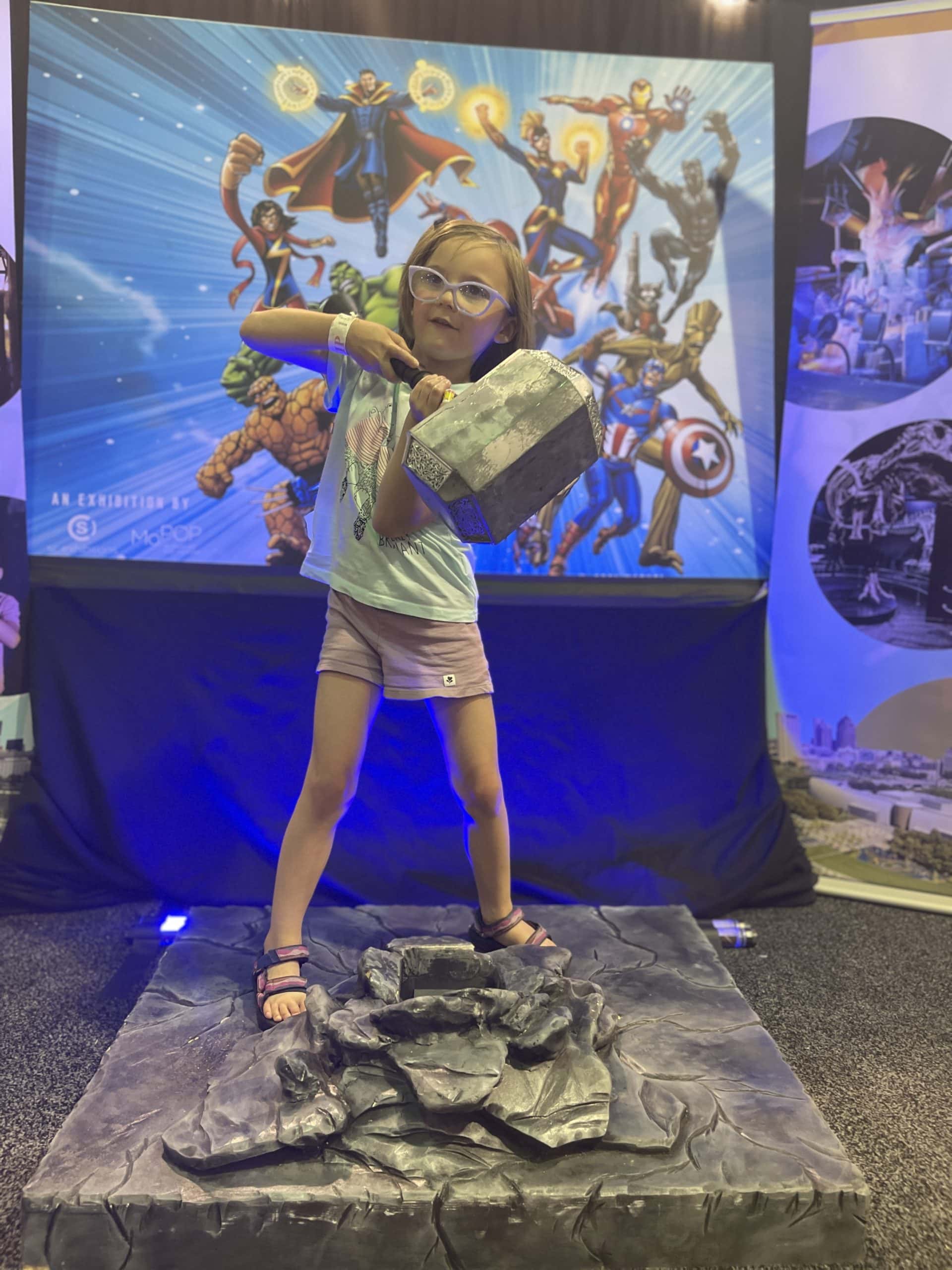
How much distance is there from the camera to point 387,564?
2.09m

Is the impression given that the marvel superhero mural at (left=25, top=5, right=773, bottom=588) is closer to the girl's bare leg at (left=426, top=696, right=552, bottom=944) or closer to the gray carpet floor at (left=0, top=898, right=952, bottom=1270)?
the girl's bare leg at (left=426, top=696, right=552, bottom=944)

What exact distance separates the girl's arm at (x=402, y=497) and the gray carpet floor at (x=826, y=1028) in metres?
1.28

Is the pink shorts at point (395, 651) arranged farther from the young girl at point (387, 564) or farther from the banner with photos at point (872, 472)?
the banner with photos at point (872, 472)

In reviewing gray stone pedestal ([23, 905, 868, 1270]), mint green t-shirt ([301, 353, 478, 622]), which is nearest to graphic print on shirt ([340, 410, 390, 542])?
mint green t-shirt ([301, 353, 478, 622])

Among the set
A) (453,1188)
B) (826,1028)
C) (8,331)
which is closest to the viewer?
(453,1188)

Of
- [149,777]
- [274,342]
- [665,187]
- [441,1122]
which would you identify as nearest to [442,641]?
[274,342]

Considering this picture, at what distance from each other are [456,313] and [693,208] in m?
1.37

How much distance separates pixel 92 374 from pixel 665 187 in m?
1.73

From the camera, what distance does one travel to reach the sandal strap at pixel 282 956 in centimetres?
217

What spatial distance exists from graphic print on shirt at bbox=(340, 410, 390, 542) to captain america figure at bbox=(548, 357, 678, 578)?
1.07m

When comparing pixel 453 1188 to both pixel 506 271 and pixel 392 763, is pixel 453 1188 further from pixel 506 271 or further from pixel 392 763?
pixel 506 271

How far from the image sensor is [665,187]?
9.71 feet

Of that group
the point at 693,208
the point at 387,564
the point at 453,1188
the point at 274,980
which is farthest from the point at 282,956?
the point at 693,208

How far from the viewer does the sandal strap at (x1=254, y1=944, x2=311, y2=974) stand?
217cm
